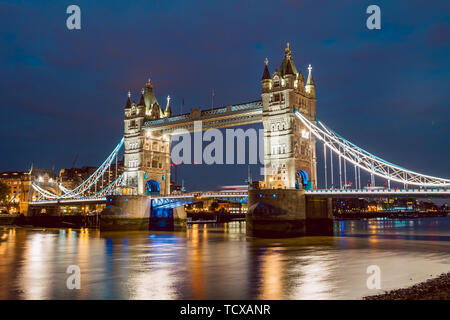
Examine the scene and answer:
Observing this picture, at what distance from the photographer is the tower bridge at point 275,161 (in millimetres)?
40031

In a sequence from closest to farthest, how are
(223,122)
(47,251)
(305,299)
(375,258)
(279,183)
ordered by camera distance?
(305,299) < (375,258) < (47,251) < (279,183) < (223,122)

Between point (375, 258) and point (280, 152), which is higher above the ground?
point (280, 152)

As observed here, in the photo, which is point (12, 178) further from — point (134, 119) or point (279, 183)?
point (279, 183)

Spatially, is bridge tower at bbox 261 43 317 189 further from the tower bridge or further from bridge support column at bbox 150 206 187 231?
bridge support column at bbox 150 206 187 231

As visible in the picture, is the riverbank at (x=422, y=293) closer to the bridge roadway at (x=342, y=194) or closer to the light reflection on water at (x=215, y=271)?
the light reflection on water at (x=215, y=271)

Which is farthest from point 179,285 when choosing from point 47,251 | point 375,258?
point 47,251

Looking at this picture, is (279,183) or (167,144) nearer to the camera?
(279,183)

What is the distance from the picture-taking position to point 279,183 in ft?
147

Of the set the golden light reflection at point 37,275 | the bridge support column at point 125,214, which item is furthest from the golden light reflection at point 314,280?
the bridge support column at point 125,214

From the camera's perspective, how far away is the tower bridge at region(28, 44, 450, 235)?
4003 centimetres

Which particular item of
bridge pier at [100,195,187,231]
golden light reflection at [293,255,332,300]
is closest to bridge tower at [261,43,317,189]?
golden light reflection at [293,255,332,300]

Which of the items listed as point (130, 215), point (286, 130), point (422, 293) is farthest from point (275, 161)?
point (422, 293)

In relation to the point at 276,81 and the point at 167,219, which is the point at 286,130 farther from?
the point at 167,219
